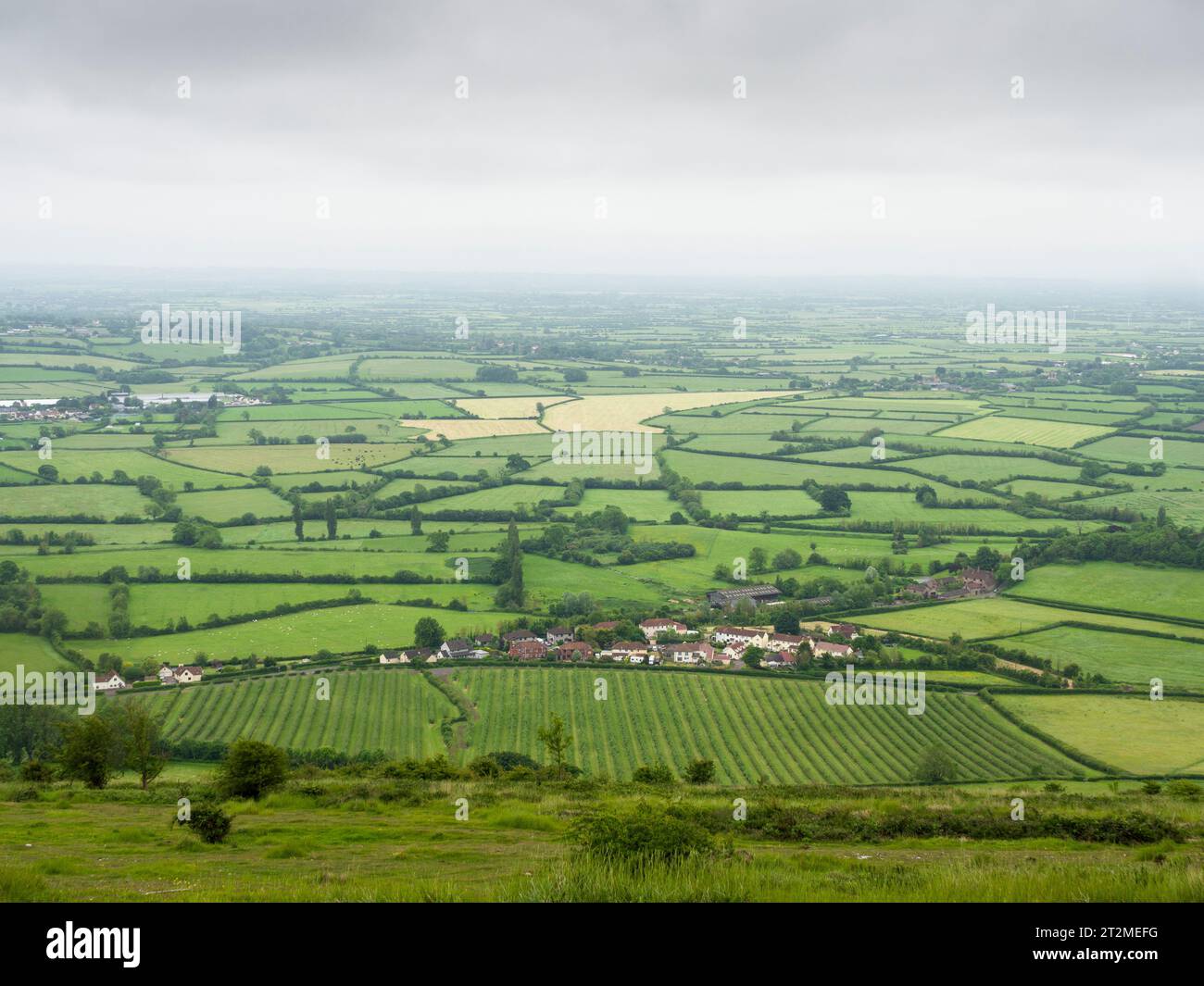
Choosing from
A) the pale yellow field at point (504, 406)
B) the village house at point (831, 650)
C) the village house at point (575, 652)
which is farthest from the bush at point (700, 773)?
the pale yellow field at point (504, 406)

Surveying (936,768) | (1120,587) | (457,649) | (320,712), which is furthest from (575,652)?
(1120,587)

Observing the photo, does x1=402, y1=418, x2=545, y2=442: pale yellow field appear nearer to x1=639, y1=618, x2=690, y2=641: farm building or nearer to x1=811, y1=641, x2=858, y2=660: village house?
x1=639, y1=618, x2=690, y2=641: farm building

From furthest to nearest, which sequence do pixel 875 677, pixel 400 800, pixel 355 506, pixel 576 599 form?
1. pixel 355 506
2. pixel 576 599
3. pixel 875 677
4. pixel 400 800

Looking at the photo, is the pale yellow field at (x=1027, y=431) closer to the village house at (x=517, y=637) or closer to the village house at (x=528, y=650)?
the village house at (x=517, y=637)

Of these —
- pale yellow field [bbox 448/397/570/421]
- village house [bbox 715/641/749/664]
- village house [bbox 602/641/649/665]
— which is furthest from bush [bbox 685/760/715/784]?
pale yellow field [bbox 448/397/570/421]
